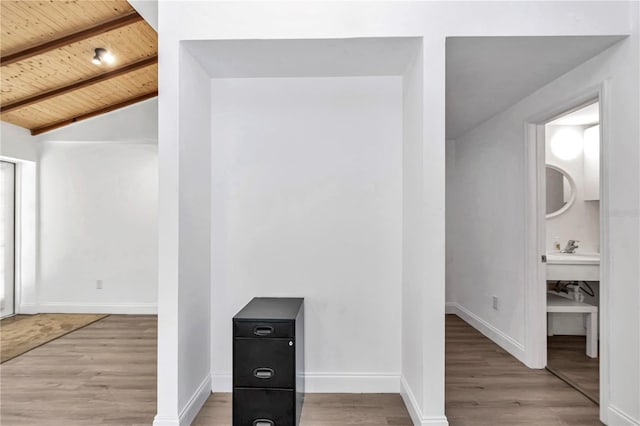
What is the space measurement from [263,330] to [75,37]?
10.2 feet

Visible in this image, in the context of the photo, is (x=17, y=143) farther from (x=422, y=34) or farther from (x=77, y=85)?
(x=422, y=34)

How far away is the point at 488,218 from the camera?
388 centimetres

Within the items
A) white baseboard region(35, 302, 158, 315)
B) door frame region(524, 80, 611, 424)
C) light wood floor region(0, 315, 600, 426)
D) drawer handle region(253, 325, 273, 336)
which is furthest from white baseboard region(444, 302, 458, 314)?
white baseboard region(35, 302, 158, 315)

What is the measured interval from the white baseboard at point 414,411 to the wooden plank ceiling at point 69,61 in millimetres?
3666

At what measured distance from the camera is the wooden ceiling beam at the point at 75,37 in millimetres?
3143

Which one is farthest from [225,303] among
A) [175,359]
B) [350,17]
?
[350,17]

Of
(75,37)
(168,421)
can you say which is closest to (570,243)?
(168,421)

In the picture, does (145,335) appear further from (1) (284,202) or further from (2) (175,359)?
(1) (284,202)

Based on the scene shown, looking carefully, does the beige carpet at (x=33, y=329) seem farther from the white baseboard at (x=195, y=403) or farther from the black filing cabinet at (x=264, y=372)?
the black filing cabinet at (x=264, y=372)

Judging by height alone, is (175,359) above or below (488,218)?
below

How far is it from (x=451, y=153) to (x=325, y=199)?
2.86m

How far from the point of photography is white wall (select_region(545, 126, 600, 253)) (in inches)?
160

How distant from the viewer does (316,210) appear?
268 cm

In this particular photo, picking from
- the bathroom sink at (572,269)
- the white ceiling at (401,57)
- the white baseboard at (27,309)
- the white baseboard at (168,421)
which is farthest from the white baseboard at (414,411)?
the white baseboard at (27,309)
